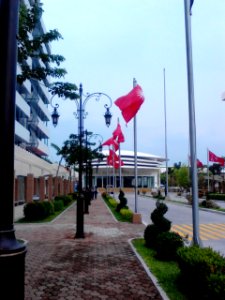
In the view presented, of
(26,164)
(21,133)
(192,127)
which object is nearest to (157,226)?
(192,127)

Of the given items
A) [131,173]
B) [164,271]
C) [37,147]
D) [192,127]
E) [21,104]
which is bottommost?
[164,271]

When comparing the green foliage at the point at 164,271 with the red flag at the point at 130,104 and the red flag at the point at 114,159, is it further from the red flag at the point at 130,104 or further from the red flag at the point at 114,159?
the red flag at the point at 114,159

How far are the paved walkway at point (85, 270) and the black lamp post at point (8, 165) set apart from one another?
11.6 ft

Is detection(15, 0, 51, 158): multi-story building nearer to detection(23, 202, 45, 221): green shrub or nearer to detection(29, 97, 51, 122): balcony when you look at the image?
detection(29, 97, 51, 122): balcony

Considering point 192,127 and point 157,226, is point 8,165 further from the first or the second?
point 157,226

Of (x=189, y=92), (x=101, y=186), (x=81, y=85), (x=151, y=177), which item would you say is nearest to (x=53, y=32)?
(x=189, y=92)

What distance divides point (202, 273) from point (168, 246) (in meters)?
3.66

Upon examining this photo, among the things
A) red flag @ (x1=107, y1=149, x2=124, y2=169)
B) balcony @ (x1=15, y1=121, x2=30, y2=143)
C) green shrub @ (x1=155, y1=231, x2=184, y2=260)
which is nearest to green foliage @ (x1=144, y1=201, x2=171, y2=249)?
green shrub @ (x1=155, y1=231, x2=184, y2=260)

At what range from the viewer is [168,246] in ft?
31.1

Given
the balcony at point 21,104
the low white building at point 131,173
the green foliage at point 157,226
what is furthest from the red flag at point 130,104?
the low white building at point 131,173

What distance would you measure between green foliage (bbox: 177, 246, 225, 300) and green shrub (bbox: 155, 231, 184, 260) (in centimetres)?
217

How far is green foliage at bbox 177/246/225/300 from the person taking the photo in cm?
515

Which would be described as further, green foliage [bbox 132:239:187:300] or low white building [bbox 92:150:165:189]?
low white building [bbox 92:150:165:189]

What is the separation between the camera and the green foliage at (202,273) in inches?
203
